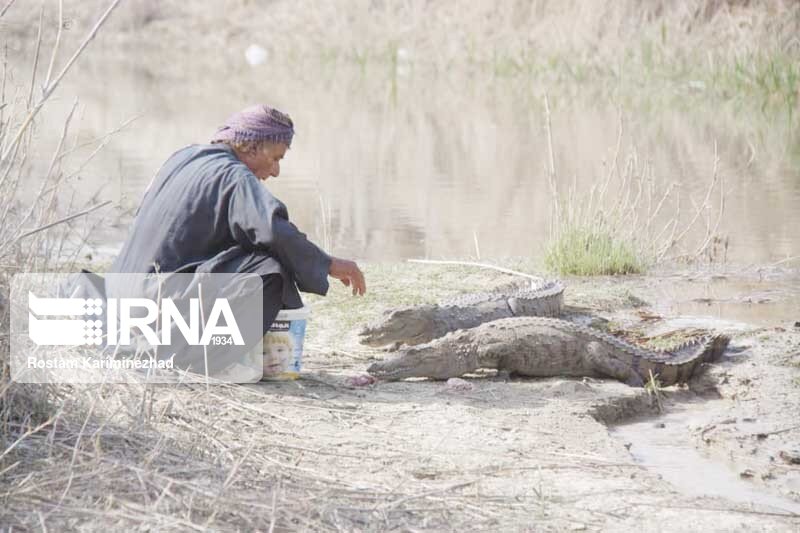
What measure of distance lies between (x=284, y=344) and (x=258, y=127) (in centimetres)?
93

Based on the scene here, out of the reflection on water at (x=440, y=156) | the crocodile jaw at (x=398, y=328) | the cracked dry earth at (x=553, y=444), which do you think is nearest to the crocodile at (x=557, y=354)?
the cracked dry earth at (x=553, y=444)

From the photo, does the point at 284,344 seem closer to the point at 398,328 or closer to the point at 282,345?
the point at 282,345

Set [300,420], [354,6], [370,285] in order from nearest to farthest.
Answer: [300,420] < [370,285] < [354,6]

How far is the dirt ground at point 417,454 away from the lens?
3426 mm

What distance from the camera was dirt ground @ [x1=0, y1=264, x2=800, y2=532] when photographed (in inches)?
135

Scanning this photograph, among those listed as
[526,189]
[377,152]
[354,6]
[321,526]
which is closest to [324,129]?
[377,152]

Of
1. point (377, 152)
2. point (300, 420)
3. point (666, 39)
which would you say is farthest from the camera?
point (666, 39)

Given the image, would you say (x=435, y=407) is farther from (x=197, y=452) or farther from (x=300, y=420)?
(x=197, y=452)

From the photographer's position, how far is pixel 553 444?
4.59m

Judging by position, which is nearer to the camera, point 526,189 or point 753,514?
point 753,514

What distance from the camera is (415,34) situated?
86.0 feet

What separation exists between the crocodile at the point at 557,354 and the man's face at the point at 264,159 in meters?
1.07

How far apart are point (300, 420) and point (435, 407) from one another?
611 millimetres

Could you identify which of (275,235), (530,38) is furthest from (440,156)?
(530,38)
